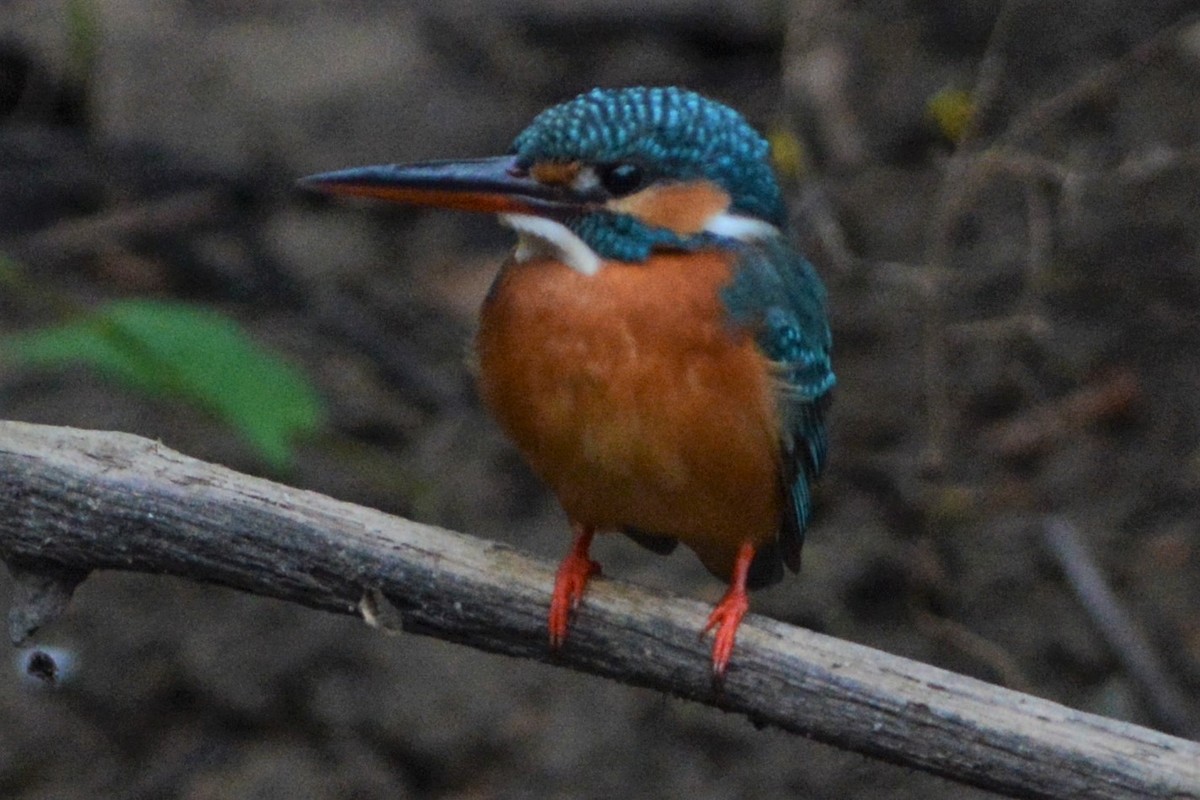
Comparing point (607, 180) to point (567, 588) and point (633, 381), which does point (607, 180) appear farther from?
point (567, 588)

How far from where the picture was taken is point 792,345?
276 cm

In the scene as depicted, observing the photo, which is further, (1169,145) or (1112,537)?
(1169,145)

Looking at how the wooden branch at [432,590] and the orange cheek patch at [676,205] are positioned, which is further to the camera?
the orange cheek patch at [676,205]

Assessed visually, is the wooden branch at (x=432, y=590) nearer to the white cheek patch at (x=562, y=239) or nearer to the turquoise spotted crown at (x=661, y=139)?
the white cheek patch at (x=562, y=239)

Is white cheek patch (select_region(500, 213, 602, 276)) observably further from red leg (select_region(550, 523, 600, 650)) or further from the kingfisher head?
red leg (select_region(550, 523, 600, 650))

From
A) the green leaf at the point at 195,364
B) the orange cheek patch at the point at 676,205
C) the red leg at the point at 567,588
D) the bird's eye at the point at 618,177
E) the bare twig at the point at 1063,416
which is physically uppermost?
the bird's eye at the point at 618,177

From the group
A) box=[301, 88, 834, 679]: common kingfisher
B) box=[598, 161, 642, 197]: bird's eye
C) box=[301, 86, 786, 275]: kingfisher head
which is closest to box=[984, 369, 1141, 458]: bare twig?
box=[301, 88, 834, 679]: common kingfisher

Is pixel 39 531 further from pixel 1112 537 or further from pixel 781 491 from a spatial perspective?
pixel 1112 537

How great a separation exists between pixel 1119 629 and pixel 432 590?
2.27 m

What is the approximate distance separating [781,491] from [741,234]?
431 mm

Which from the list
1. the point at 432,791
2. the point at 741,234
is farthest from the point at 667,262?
the point at 432,791

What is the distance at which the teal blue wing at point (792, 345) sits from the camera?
8.84 ft

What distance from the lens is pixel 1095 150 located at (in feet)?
16.5

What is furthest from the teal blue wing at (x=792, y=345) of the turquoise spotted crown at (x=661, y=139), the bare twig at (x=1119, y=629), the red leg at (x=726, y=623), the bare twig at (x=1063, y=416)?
the bare twig at (x=1063, y=416)
